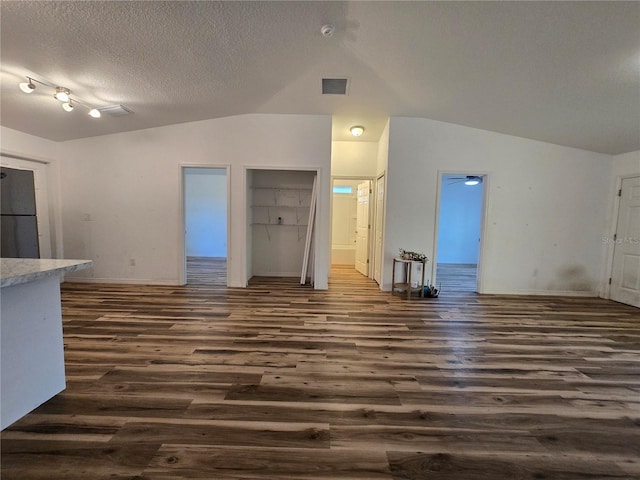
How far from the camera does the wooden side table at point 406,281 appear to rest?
4.27 meters

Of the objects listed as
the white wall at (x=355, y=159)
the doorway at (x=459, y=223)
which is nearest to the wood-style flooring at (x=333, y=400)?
the white wall at (x=355, y=159)

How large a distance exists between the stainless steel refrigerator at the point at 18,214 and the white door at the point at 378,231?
5458 millimetres

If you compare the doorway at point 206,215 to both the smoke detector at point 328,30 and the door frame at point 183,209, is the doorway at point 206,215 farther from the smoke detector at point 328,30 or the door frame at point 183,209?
the smoke detector at point 328,30

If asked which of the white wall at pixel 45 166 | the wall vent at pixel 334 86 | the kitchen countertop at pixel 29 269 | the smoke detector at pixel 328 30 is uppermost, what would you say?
the wall vent at pixel 334 86

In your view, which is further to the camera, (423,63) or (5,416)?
(423,63)

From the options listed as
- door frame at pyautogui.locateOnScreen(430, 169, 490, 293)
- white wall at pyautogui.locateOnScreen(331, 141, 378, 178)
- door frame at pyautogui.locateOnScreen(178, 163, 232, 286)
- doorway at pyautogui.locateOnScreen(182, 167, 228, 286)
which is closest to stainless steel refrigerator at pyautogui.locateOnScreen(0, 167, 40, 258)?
door frame at pyautogui.locateOnScreen(178, 163, 232, 286)

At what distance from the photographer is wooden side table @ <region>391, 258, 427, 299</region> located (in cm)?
427

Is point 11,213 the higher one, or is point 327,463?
point 11,213

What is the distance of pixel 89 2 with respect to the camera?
6.70 feet

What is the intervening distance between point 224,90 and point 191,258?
18.1ft

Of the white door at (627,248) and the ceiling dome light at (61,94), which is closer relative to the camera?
the ceiling dome light at (61,94)

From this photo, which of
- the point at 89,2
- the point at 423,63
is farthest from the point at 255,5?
Result: the point at 423,63

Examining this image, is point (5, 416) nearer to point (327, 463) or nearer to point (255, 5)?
point (327, 463)

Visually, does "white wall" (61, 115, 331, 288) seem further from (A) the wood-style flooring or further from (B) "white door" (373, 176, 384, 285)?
(A) the wood-style flooring
